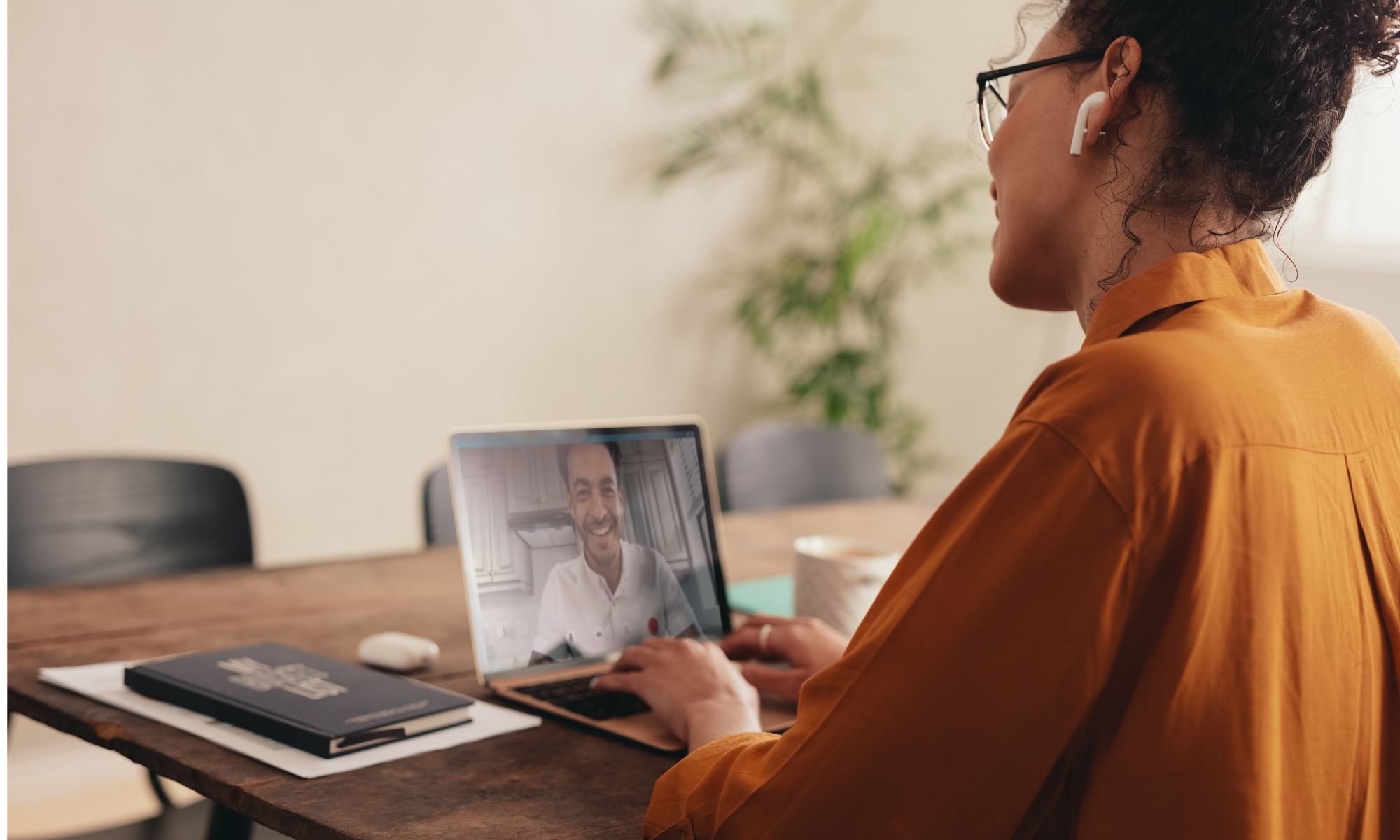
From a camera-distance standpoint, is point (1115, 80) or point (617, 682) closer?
point (1115, 80)

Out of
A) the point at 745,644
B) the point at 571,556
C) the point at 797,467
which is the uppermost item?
the point at 571,556

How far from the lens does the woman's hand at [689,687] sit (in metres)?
1.04

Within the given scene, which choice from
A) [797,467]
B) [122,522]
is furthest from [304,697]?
[797,467]

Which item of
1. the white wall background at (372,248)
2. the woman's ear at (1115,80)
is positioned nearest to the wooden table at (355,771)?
the woman's ear at (1115,80)

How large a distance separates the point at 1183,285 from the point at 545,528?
685 mm

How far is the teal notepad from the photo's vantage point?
5.36ft

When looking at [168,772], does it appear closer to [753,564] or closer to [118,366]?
[753,564]

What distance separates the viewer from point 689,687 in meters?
1.11

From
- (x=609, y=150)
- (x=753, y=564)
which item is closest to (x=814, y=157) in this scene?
(x=609, y=150)

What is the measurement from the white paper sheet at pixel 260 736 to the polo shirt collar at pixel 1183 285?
0.64m

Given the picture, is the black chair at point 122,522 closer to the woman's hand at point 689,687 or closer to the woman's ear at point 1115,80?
the woman's hand at point 689,687

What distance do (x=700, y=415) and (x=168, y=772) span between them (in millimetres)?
3291

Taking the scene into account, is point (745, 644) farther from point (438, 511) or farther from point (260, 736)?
point (438, 511)

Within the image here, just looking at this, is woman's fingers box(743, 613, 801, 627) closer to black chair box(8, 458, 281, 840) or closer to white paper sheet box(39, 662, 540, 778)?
white paper sheet box(39, 662, 540, 778)
